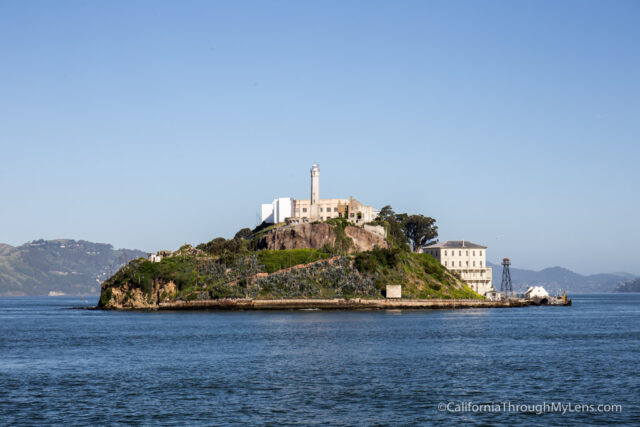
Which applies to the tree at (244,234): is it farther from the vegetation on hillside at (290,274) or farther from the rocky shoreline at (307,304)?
the rocky shoreline at (307,304)

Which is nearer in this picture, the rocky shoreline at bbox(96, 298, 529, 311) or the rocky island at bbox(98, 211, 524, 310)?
the rocky shoreline at bbox(96, 298, 529, 311)

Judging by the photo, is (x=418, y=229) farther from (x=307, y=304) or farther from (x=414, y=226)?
(x=307, y=304)

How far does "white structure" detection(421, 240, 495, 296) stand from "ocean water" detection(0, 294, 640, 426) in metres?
91.8

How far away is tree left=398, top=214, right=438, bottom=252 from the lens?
194625mm

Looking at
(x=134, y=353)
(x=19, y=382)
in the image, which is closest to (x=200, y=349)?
(x=134, y=353)

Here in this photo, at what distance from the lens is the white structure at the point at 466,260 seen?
185 meters

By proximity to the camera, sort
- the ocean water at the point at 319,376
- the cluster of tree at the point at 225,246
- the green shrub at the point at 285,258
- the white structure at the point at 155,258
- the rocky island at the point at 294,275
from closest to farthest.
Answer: the ocean water at the point at 319,376, the rocky island at the point at 294,275, the green shrub at the point at 285,258, the cluster of tree at the point at 225,246, the white structure at the point at 155,258

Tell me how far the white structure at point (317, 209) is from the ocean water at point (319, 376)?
88.0 m

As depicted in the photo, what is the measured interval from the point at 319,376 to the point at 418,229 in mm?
145822

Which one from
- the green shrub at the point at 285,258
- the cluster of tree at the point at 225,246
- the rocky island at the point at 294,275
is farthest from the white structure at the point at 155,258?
the green shrub at the point at 285,258

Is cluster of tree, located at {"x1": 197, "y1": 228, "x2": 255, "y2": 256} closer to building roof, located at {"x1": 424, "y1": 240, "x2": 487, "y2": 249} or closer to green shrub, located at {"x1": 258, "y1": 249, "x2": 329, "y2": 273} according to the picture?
green shrub, located at {"x1": 258, "y1": 249, "x2": 329, "y2": 273}

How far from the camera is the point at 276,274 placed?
14925cm

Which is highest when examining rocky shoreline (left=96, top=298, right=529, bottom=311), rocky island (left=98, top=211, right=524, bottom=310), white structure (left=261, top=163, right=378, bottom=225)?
white structure (left=261, top=163, right=378, bottom=225)

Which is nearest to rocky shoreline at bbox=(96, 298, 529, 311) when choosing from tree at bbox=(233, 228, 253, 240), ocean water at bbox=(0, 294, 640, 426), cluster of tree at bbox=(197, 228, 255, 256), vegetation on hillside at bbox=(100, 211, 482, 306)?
vegetation on hillside at bbox=(100, 211, 482, 306)
